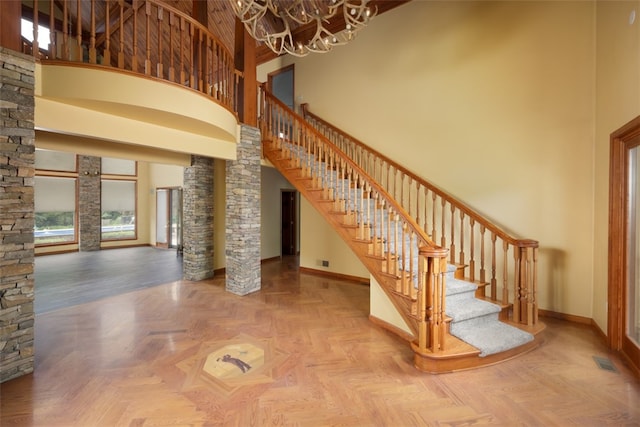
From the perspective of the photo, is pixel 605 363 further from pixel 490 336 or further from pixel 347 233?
pixel 347 233

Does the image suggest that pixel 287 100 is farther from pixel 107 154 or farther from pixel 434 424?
pixel 434 424

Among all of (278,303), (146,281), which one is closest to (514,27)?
(278,303)

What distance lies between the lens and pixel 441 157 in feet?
14.5

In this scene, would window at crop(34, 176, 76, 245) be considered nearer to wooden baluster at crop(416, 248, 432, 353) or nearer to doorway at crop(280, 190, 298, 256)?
doorway at crop(280, 190, 298, 256)

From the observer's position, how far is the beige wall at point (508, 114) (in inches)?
138

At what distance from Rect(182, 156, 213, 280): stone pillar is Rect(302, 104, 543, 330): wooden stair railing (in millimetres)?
2527

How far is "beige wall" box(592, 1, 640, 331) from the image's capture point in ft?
8.57

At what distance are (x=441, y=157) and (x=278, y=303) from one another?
11.3 feet

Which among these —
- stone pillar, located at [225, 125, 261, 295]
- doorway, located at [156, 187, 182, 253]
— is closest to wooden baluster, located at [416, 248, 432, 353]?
stone pillar, located at [225, 125, 261, 295]

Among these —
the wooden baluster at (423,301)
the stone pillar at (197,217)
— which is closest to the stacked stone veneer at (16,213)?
the stone pillar at (197,217)

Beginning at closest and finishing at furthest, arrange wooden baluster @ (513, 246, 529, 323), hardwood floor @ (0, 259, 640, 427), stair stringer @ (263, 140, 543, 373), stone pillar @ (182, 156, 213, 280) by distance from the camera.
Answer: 1. hardwood floor @ (0, 259, 640, 427)
2. stair stringer @ (263, 140, 543, 373)
3. wooden baluster @ (513, 246, 529, 323)
4. stone pillar @ (182, 156, 213, 280)

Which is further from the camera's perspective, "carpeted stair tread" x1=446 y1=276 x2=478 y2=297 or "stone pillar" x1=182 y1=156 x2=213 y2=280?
"stone pillar" x1=182 y1=156 x2=213 y2=280

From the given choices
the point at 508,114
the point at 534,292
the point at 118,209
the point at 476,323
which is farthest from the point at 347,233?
the point at 118,209

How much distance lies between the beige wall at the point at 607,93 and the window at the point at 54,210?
476 inches
